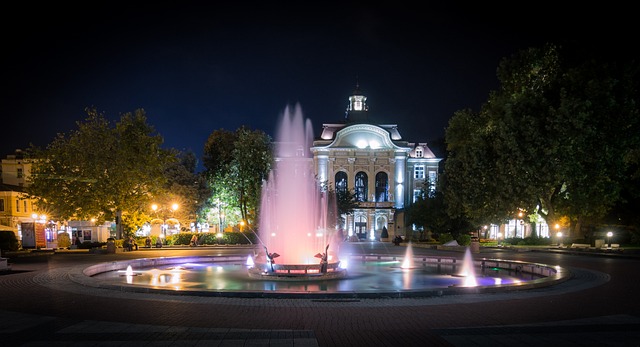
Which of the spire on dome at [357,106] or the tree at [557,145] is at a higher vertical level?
the spire on dome at [357,106]

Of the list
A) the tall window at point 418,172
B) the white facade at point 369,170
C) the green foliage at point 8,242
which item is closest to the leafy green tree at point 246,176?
the white facade at point 369,170

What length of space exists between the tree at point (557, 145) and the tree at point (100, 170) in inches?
919

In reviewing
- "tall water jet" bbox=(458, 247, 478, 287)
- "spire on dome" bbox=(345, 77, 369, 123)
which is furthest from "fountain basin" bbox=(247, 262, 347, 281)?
"spire on dome" bbox=(345, 77, 369, 123)

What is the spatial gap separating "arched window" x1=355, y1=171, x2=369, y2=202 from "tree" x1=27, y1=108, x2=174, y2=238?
4184 centimetres

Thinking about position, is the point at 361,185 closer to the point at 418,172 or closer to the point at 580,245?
the point at 418,172

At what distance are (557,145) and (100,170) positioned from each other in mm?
30745

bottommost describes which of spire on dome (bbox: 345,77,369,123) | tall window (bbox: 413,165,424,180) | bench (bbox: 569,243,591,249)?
bench (bbox: 569,243,591,249)

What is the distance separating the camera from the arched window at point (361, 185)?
7894 cm

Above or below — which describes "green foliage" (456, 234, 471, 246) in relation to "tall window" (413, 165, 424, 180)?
below

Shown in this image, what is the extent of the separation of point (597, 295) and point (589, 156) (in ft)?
83.0

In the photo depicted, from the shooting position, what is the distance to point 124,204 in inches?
1534

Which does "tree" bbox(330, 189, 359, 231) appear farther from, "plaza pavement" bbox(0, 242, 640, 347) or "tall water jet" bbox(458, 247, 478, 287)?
"plaza pavement" bbox(0, 242, 640, 347)

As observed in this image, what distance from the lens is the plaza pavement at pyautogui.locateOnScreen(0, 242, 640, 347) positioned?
884 cm

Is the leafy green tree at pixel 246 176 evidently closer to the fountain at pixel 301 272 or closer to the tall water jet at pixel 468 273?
the fountain at pixel 301 272
